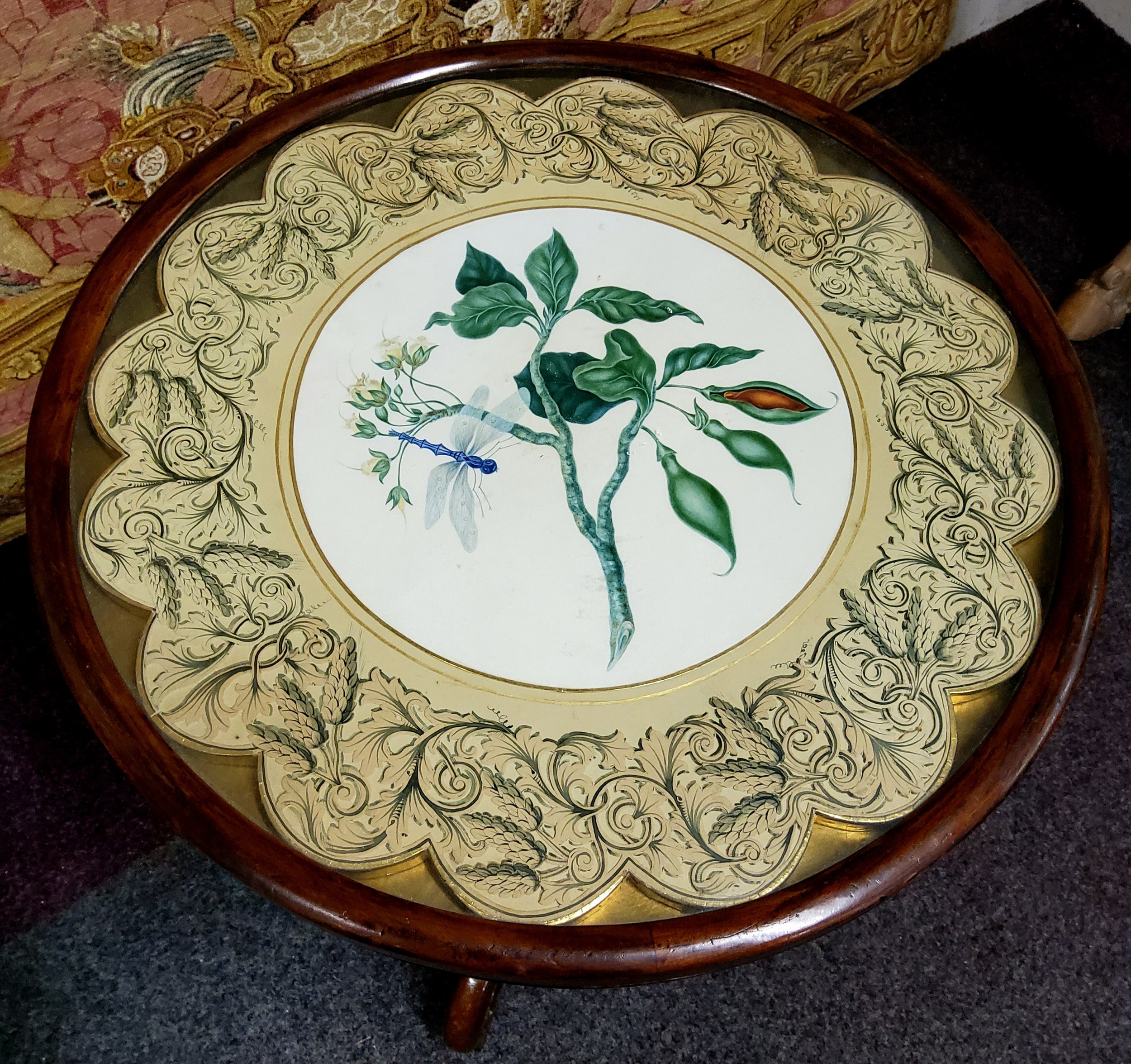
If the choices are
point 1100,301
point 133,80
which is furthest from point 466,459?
point 1100,301

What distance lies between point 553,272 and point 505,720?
0.29 metres

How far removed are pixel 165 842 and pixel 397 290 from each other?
1.92ft

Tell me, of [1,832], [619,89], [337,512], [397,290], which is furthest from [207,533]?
[1,832]

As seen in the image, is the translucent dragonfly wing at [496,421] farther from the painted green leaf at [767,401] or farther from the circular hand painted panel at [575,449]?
the painted green leaf at [767,401]

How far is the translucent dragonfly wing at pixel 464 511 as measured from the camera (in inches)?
23.7

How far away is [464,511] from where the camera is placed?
0.61 meters

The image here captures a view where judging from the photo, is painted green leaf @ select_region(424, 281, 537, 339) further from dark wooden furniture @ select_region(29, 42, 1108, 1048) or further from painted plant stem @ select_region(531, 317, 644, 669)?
dark wooden furniture @ select_region(29, 42, 1108, 1048)

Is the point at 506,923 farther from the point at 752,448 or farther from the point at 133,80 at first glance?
the point at 133,80

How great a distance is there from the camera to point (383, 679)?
0.56 meters

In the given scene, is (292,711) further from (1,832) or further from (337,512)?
(1,832)

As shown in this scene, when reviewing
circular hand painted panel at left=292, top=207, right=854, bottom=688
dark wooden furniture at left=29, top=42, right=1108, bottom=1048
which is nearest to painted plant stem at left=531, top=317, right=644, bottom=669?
circular hand painted panel at left=292, top=207, right=854, bottom=688

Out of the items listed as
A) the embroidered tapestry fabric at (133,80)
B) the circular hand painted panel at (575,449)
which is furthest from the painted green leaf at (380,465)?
the embroidered tapestry fabric at (133,80)

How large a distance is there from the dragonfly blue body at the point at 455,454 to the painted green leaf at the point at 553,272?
11cm

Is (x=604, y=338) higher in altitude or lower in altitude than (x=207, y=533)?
higher
